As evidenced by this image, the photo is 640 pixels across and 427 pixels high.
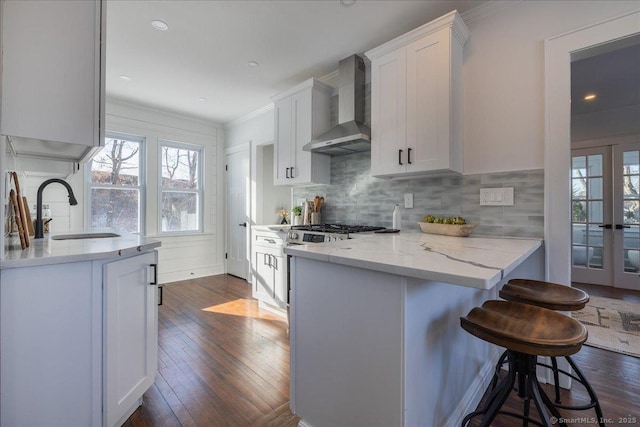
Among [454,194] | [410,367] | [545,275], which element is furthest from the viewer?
[454,194]

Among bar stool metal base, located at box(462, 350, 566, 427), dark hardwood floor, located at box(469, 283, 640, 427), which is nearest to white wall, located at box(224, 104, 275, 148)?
bar stool metal base, located at box(462, 350, 566, 427)

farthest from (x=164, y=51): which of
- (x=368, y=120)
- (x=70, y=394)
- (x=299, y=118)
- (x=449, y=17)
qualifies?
(x=70, y=394)

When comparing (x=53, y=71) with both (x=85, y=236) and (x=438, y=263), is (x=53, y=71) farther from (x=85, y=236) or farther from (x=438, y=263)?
(x=438, y=263)

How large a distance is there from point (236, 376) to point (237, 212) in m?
3.24

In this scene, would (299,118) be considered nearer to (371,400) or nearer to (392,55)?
(392,55)

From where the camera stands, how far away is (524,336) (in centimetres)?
99

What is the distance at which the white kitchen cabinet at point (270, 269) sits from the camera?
3.01 meters

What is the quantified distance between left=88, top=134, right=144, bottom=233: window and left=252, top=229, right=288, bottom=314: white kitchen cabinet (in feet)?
7.04

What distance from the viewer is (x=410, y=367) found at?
107cm

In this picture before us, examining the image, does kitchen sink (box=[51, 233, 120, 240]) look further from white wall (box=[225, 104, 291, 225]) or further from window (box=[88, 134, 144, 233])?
white wall (box=[225, 104, 291, 225])

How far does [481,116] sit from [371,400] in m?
2.04

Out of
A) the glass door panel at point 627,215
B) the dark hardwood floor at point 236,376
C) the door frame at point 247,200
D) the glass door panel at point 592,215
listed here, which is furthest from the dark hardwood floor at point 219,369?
the glass door panel at point 627,215

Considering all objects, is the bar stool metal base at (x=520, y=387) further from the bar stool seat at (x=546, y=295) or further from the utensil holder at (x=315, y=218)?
the utensil holder at (x=315, y=218)

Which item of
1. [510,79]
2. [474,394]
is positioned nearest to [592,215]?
[510,79]
